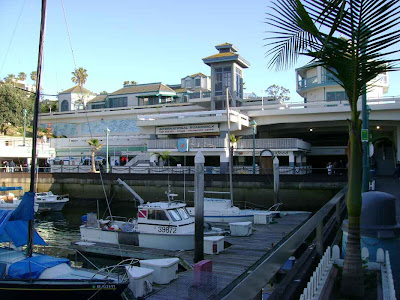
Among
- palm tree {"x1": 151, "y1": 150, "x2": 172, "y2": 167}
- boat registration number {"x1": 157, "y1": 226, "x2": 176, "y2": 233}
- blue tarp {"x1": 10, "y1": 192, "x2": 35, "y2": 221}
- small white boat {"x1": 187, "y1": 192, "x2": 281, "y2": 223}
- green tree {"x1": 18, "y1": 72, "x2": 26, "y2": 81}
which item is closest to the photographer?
blue tarp {"x1": 10, "y1": 192, "x2": 35, "y2": 221}

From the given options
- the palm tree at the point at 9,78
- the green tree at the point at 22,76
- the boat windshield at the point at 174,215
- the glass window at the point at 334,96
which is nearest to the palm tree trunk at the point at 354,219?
the boat windshield at the point at 174,215

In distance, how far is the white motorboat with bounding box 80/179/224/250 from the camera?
57.4 feet

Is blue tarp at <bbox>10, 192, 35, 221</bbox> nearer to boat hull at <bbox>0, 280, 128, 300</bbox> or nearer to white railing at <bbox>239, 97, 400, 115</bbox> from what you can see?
boat hull at <bbox>0, 280, 128, 300</bbox>

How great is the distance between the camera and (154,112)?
61.4 metres

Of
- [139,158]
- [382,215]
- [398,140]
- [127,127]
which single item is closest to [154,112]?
[127,127]

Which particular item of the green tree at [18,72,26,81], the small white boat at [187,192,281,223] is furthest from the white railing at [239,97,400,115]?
the green tree at [18,72,26,81]

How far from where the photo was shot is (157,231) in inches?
706

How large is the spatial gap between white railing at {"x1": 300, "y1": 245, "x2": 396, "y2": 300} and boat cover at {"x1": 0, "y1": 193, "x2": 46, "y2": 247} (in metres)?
10.0

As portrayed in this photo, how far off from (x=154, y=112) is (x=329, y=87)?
26692 mm

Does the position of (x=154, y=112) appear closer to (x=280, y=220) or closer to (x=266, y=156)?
(x=266, y=156)

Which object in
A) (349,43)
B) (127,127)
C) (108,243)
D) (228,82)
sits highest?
(228,82)

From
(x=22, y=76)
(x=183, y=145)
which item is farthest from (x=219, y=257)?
(x=22, y=76)

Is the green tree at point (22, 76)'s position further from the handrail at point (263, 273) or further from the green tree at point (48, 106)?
the handrail at point (263, 273)

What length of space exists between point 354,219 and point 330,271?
1286 mm
